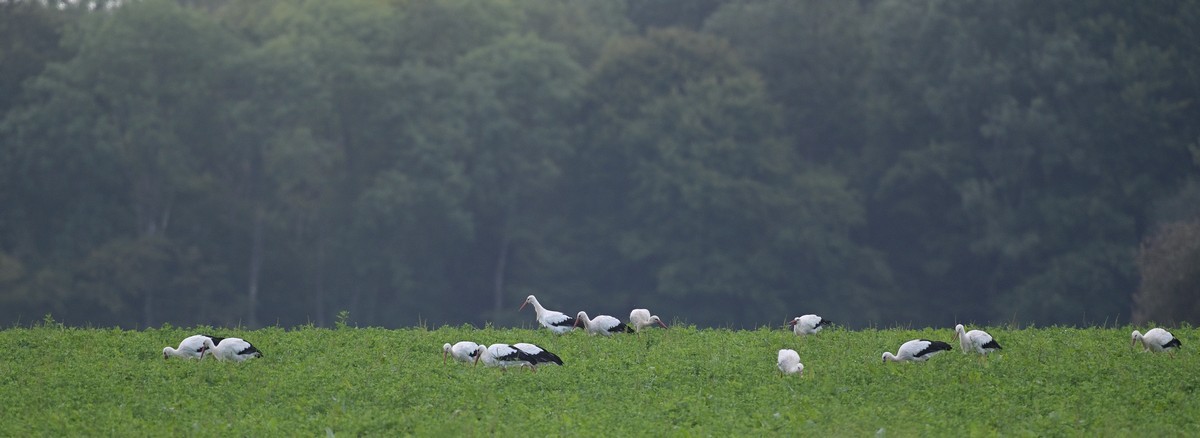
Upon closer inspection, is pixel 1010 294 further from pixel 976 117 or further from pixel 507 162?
pixel 507 162

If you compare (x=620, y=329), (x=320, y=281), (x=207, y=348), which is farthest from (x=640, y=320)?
(x=320, y=281)

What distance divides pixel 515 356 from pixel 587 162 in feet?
170

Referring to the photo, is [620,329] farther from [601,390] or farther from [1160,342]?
[1160,342]

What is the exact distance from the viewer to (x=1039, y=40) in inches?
2478

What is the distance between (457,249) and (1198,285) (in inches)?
1252

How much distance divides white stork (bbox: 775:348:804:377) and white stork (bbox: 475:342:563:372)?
8.34ft

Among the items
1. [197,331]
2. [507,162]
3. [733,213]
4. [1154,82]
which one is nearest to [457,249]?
[507,162]

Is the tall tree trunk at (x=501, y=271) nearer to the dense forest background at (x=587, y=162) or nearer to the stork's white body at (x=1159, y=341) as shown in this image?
the dense forest background at (x=587, y=162)

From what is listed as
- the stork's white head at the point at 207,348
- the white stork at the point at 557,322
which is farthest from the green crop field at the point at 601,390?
the white stork at the point at 557,322

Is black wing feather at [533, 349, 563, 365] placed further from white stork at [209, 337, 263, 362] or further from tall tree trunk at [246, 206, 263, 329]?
tall tree trunk at [246, 206, 263, 329]

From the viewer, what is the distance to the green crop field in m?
15.5

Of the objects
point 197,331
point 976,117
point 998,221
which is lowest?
point 197,331

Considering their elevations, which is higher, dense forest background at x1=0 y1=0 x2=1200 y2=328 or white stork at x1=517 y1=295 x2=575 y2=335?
dense forest background at x1=0 y1=0 x2=1200 y2=328

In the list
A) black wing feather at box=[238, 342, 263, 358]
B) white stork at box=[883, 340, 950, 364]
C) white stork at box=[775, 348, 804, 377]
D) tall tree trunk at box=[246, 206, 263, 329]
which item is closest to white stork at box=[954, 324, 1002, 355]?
white stork at box=[883, 340, 950, 364]
